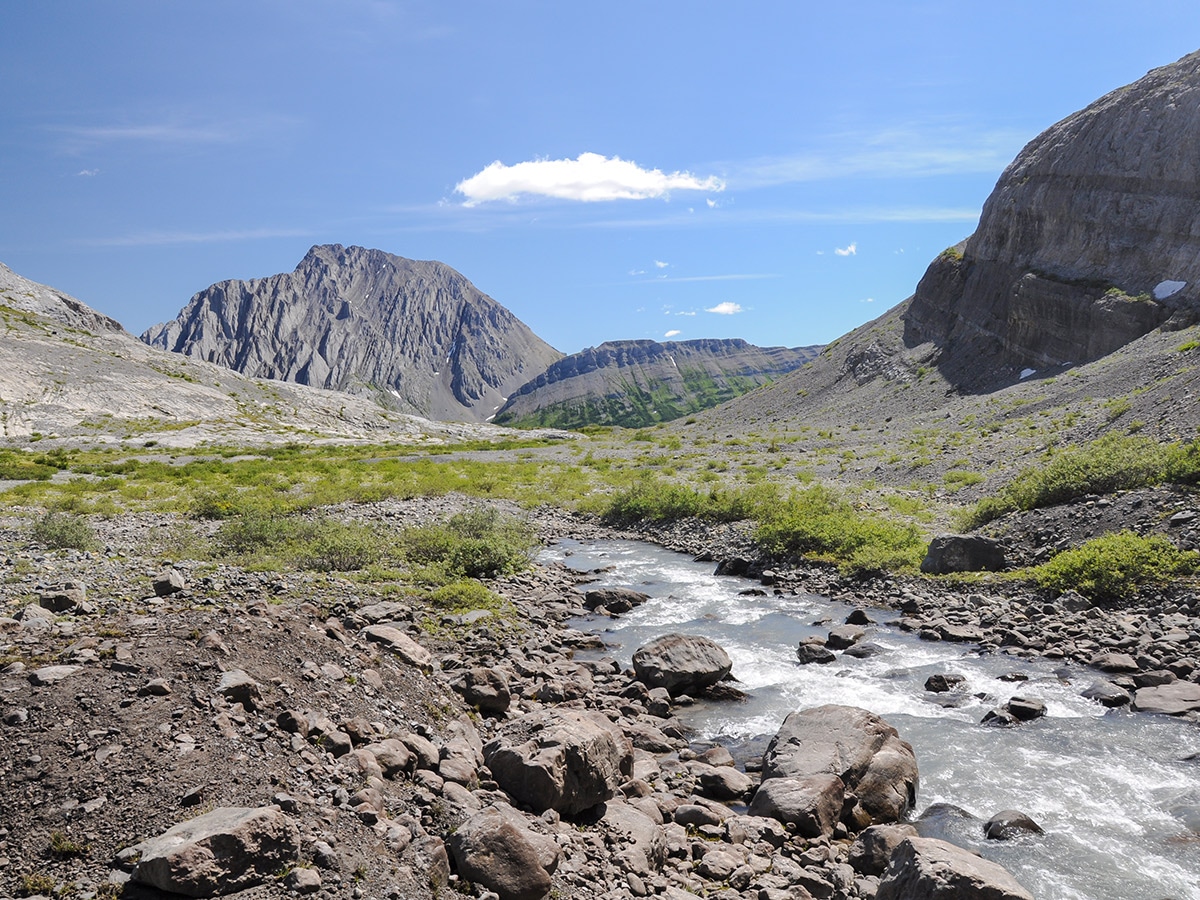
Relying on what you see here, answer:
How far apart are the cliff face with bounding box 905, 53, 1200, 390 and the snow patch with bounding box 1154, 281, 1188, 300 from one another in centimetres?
13

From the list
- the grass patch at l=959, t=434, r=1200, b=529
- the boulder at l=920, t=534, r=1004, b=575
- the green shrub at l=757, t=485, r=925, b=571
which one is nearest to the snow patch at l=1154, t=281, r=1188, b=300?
the grass patch at l=959, t=434, r=1200, b=529

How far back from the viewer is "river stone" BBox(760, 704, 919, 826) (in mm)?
10180

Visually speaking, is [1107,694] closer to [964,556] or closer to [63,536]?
[964,556]

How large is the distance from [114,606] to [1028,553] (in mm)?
24019

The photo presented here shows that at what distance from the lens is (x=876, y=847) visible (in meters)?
8.95

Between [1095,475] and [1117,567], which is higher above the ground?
[1095,475]

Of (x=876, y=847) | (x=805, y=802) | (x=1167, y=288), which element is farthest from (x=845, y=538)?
(x=1167, y=288)

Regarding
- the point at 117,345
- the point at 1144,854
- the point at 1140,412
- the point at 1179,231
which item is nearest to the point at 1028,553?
the point at 1144,854

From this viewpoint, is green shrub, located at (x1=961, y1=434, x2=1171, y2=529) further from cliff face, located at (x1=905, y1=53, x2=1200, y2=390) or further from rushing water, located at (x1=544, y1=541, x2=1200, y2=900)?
cliff face, located at (x1=905, y1=53, x2=1200, y2=390)

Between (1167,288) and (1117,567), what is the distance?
69.9 m

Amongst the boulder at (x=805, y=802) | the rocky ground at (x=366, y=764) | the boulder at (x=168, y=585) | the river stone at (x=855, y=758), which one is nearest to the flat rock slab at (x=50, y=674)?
the rocky ground at (x=366, y=764)

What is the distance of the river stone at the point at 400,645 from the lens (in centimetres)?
1293

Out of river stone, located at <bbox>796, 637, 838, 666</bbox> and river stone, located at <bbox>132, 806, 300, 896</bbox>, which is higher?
river stone, located at <bbox>132, 806, 300, 896</bbox>

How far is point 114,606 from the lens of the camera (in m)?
12.6
